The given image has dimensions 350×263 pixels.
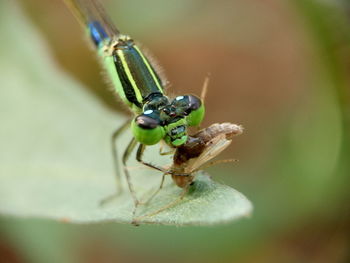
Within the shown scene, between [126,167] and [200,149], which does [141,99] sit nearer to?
[126,167]

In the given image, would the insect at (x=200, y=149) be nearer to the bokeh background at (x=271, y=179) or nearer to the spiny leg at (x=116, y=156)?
the spiny leg at (x=116, y=156)

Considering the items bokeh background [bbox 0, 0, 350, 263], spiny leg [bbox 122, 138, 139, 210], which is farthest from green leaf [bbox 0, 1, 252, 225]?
bokeh background [bbox 0, 0, 350, 263]

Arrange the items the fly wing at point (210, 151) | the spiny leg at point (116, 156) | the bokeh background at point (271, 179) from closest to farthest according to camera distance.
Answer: the fly wing at point (210, 151)
the spiny leg at point (116, 156)
the bokeh background at point (271, 179)

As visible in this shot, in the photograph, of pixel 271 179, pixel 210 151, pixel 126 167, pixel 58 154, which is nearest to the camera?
pixel 210 151

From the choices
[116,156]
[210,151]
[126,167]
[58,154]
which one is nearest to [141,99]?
[126,167]

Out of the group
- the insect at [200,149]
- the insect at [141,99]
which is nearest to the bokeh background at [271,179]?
the insect at [141,99]

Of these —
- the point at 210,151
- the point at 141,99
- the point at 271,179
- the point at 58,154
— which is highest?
the point at 141,99
